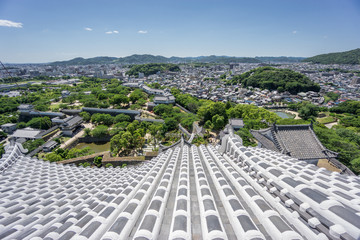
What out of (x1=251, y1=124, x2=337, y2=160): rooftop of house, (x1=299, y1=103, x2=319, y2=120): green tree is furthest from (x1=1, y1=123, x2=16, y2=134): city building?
(x1=299, y1=103, x2=319, y2=120): green tree

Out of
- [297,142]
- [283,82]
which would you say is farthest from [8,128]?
[283,82]

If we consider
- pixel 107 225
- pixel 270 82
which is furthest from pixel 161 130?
pixel 270 82

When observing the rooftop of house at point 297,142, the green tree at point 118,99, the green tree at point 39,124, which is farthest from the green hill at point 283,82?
the green tree at point 39,124

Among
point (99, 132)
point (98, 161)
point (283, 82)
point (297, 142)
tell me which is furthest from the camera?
point (283, 82)

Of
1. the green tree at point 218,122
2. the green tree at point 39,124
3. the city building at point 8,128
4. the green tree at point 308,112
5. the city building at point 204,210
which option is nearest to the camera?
the city building at point 204,210

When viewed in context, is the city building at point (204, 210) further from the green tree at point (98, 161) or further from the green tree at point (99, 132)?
the green tree at point (99, 132)

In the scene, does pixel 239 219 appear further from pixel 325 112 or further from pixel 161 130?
pixel 325 112

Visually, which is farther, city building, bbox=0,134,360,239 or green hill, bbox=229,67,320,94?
green hill, bbox=229,67,320,94

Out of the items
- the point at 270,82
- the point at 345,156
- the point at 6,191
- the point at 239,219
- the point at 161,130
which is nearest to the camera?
the point at 239,219

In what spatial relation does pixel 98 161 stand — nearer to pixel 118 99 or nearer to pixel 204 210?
pixel 204 210

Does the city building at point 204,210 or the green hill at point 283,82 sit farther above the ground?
the green hill at point 283,82

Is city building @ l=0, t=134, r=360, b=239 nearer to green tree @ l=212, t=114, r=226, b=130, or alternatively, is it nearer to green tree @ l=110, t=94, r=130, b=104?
green tree @ l=212, t=114, r=226, b=130
